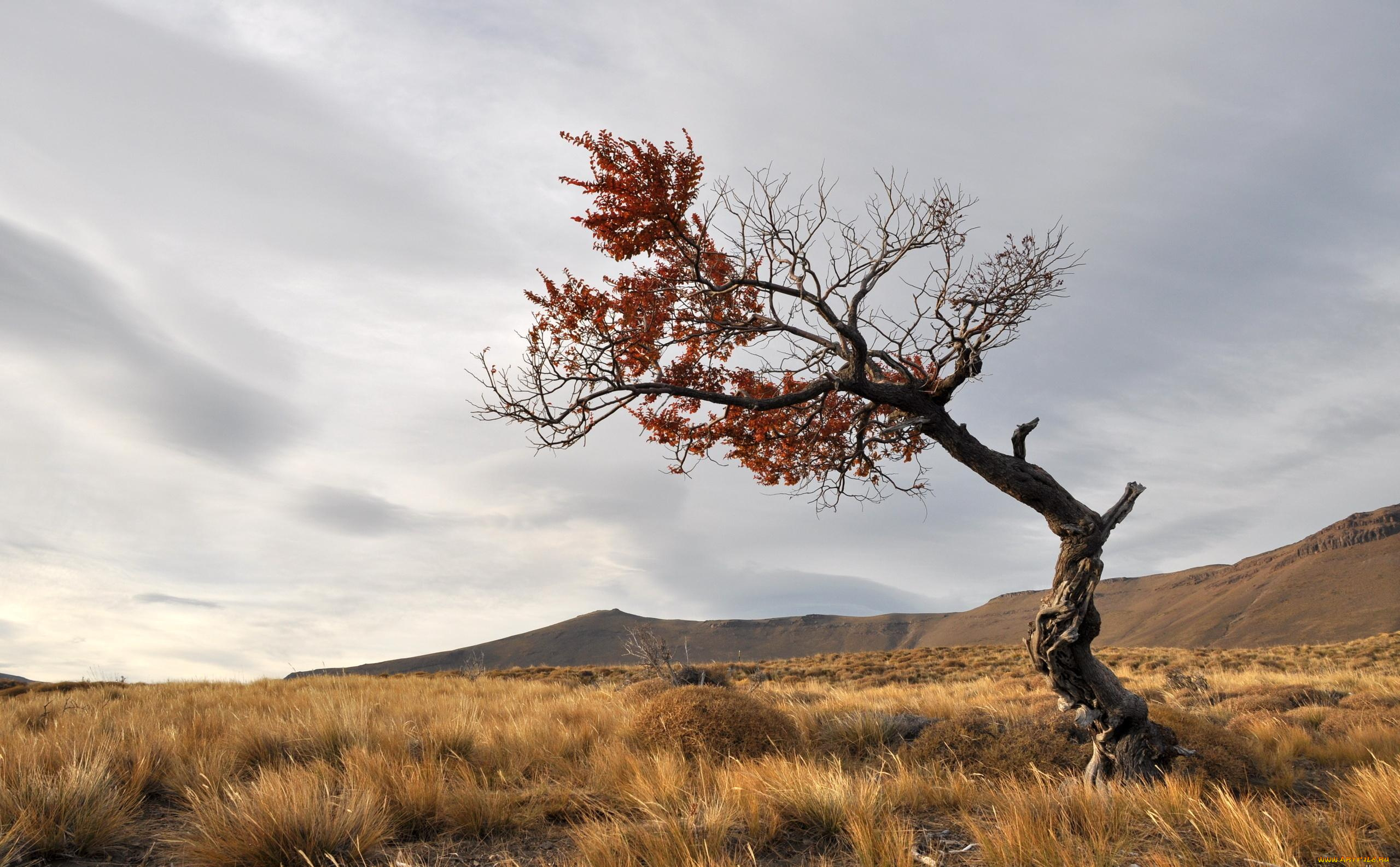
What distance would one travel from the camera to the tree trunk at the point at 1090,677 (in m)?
7.55

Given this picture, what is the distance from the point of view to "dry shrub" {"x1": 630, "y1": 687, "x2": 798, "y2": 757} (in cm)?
797

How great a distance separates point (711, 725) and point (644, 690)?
6466 millimetres

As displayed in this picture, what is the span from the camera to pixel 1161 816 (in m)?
5.28

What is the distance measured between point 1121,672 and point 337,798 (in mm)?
23605

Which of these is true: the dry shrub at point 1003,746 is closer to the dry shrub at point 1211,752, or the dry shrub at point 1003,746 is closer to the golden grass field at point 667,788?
the golden grass field at point 667,788

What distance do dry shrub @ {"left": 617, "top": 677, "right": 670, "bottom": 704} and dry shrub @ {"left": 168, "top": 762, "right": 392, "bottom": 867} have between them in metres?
7.87

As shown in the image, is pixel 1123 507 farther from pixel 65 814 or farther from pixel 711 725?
pixel 65 814

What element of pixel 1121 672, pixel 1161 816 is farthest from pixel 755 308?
pixel 1121 672

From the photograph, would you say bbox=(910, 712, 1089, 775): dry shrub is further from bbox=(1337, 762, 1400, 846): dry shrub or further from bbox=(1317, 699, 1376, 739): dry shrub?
bbox=(1317, 699, 1376, 739): dry shrub

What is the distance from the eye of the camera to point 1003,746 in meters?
8.14

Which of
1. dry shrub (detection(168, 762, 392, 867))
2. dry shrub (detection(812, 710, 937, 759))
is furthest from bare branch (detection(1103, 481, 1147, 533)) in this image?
dry shrub (detection(168, 762, 392, 867))

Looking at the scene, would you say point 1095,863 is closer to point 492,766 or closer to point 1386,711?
point 492,766

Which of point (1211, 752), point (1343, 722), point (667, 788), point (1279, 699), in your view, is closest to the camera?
point (667, 788)

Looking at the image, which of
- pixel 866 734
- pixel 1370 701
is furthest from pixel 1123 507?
pixel 1370 701
